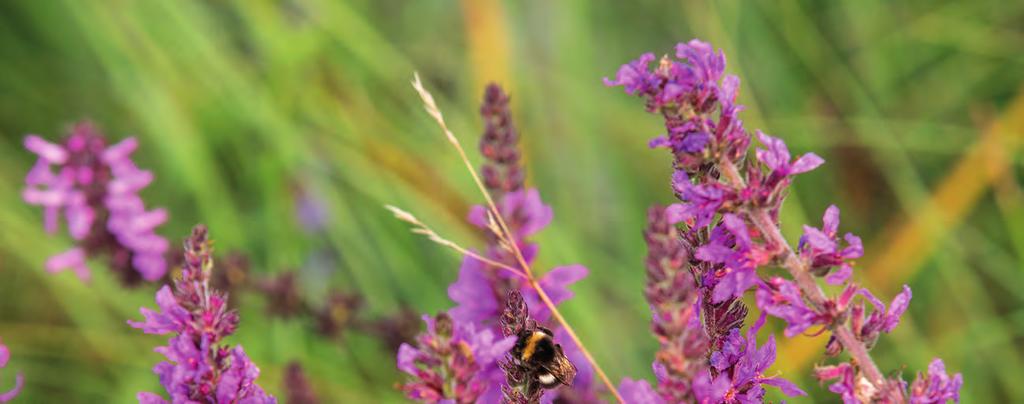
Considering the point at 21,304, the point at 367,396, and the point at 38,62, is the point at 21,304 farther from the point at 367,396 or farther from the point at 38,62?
the point at 367,396

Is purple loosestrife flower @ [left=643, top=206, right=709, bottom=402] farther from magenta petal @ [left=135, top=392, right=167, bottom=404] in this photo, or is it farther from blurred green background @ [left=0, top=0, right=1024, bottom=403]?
blurred green background @ [left=0, top=0, right=1024, bottom=403]

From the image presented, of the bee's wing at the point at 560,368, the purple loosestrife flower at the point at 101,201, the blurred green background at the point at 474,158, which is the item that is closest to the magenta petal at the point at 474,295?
the bee's wing at the point at 560,368

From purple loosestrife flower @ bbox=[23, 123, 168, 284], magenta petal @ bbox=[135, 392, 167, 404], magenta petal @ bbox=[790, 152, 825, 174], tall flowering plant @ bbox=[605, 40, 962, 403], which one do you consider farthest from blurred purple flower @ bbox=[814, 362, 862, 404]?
purple loosestrife flower @ bbox=[23, 123, 168, 284]

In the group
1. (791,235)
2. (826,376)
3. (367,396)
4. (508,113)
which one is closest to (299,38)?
(367,396)

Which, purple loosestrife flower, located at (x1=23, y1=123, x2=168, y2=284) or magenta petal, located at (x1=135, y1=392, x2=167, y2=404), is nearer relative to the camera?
magenta petal, located at (x1=135, y1=392, x2=167, y2=404)

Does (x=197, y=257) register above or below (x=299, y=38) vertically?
below
